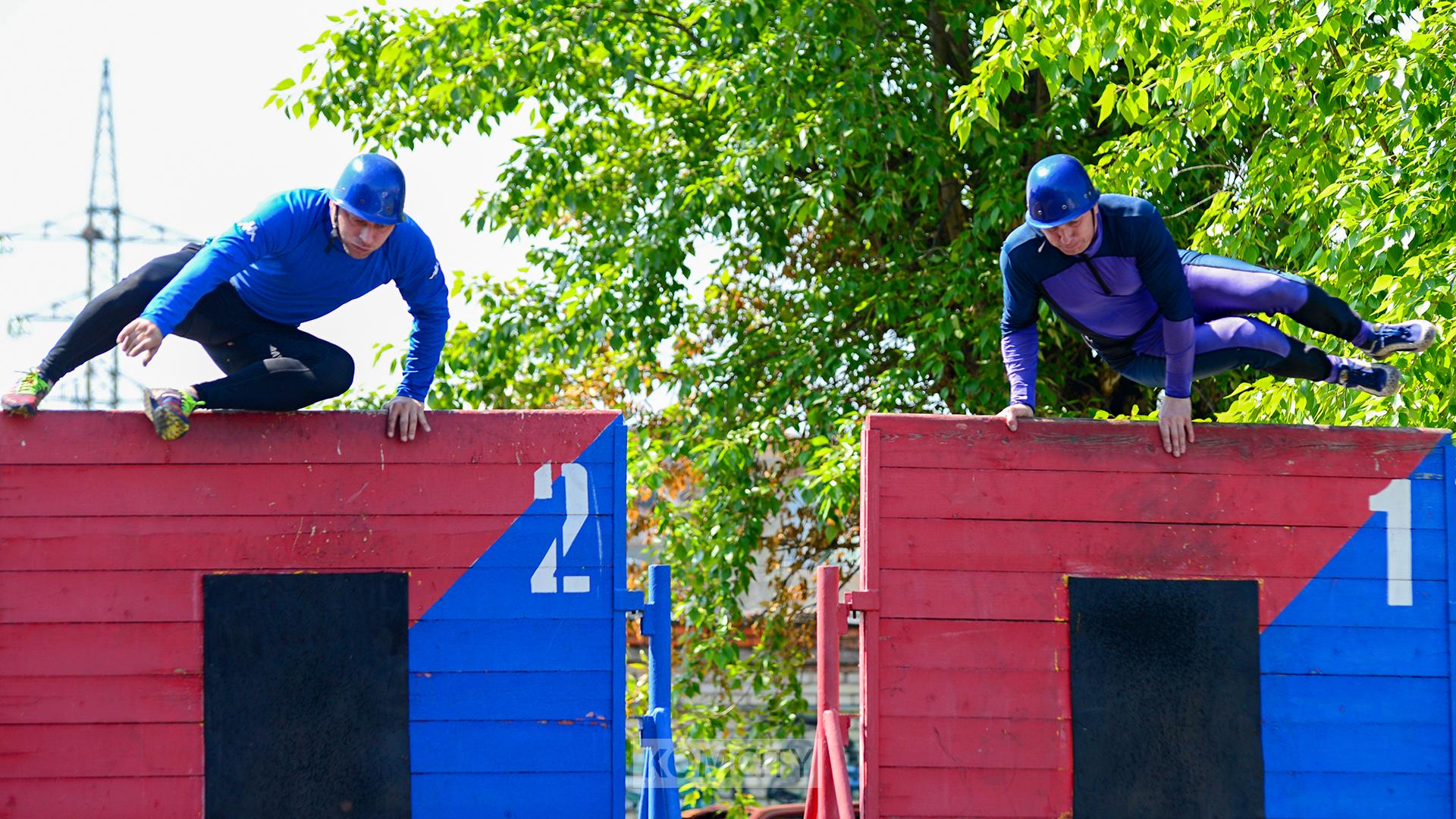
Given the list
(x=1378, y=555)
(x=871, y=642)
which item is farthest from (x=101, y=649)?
(x=1378, y=555)

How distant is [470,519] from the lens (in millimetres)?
4688

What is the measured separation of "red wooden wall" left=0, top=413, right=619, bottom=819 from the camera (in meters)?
4.56

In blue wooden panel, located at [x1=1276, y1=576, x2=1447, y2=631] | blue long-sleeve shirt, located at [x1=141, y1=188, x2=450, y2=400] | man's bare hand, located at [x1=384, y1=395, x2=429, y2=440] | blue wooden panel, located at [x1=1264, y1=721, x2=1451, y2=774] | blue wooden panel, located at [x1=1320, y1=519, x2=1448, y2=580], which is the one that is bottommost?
blue wooden panel, located at [x1=1264, y1=721, x2=1451, y2=774]

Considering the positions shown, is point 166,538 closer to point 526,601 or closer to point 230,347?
point 230,347

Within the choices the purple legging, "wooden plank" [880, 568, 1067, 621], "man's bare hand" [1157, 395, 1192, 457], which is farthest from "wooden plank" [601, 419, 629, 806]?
the purple legging

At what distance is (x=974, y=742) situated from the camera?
4672 millimetres

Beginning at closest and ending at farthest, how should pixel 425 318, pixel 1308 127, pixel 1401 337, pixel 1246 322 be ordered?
pixel 425 318
pixel 1246 322
pixel 1401 337
pixel 1308 127

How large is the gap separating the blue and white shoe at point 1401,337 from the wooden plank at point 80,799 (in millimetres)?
4327

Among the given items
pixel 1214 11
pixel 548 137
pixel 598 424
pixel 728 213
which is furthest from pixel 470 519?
pixel 548 137

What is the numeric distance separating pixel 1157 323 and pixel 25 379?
3.80m

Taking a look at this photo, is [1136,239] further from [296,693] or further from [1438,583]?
[296,693]

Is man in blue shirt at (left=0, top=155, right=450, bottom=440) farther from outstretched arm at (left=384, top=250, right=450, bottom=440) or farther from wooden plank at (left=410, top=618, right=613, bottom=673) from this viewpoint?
wooden plank at (left=410, top=618, right=613, bottom=673)

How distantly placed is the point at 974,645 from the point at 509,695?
58.1 inches

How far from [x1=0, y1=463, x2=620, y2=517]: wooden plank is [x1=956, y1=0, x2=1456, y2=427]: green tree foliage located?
13.5 feet
